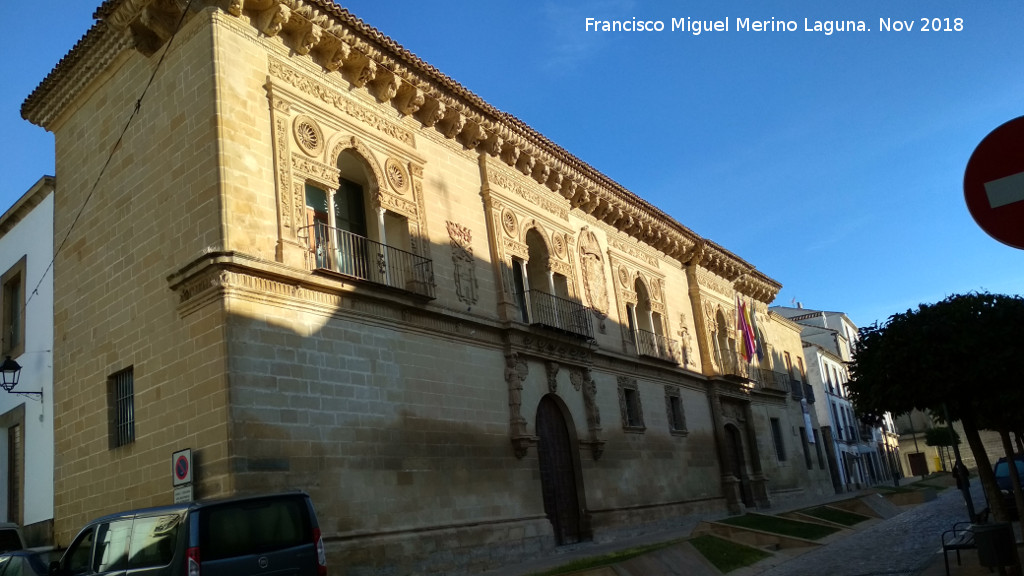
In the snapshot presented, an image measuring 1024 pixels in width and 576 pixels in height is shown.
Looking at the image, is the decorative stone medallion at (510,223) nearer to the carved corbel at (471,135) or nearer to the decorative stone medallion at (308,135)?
the carved corbel at (471,135)

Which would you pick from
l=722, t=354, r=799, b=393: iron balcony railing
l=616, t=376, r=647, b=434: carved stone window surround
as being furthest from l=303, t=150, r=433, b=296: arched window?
l=722, t=354, r=799, b=393: iron balcony railing

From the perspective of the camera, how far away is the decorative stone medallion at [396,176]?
567 inches

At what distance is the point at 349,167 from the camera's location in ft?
47.4

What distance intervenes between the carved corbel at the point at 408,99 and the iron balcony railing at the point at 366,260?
9.45 feet

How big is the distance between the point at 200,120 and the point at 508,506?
8.14 meters

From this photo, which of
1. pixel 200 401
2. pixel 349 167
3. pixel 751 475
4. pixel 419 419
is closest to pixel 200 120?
pixel 349 167

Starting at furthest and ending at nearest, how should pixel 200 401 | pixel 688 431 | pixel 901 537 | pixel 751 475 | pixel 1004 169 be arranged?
pixel 751 475
pixel 688 431
pixel 901 537
pixel 200 401
pixel 1004 169

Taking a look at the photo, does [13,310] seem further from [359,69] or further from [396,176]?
[359,69]

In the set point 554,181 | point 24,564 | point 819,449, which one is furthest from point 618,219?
point 819,449

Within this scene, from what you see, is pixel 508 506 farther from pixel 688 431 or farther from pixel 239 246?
pixel 688 431

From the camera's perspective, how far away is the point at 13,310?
16.1 metres

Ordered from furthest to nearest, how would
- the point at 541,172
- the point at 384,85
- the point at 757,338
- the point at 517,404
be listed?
the point at 757,338 < the point at 541,172 < the point at 517,404 < the point at 384,85

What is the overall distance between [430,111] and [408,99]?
699 millimetres

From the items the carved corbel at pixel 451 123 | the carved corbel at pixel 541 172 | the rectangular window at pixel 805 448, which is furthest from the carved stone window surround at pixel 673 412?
the rectangular window at pixel 805 448
